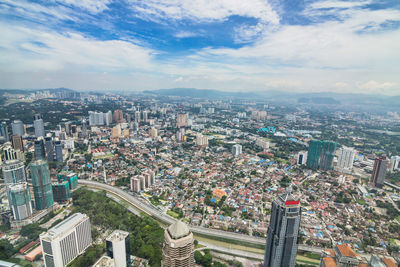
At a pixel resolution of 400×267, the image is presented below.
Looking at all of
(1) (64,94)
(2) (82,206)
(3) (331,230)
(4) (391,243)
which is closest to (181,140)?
(2) (82,206)

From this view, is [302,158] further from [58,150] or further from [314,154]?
→ [58,150]

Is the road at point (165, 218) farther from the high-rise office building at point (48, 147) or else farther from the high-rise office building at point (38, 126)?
the high-rise office building at point (38, 126)

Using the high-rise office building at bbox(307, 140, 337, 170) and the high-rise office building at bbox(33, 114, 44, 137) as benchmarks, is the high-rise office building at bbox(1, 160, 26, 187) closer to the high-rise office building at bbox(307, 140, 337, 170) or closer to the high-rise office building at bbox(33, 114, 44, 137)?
the high-rise office building at bbox(33, 114, 44, 137)

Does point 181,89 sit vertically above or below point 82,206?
above

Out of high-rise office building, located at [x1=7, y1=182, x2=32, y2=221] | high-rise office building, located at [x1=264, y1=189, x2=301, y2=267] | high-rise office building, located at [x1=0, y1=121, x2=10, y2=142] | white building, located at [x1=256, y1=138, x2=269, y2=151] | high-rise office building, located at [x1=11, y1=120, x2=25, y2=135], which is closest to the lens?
high-rise office building, located at [x1=264, y1=189, x2=301, y2=267]

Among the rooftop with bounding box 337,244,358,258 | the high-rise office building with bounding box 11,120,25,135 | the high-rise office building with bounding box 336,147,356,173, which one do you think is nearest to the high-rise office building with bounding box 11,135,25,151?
the high-rise office building with bounding box 11,120,25,135

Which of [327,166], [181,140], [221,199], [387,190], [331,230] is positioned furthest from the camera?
[181,140]

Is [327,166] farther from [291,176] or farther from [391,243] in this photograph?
[391,243]
